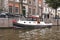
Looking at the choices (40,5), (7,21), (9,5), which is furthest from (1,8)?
(40,5)

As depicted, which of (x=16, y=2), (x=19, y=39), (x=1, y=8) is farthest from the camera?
(x=16, y=2)

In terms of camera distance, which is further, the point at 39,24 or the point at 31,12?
the point at 31,12

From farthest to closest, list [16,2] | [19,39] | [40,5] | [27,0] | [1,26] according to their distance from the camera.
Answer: [40,5], [27,0], [16,2], [1,26], [19,39]

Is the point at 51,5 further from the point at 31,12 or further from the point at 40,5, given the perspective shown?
the point at 40,5

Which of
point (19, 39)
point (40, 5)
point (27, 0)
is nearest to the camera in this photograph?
point (19, 39)

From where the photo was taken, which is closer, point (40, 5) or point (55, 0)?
point (55, 0)

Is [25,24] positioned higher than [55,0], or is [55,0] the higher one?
[55,0]

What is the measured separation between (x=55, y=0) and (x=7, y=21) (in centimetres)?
1780

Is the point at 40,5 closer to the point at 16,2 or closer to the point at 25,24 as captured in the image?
the point at 16,2

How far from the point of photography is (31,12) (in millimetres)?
66938

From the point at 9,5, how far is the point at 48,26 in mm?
16952

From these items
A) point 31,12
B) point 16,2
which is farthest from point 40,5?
point 16,2

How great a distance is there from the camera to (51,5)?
57.5 metres

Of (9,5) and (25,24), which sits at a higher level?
(9,5)
